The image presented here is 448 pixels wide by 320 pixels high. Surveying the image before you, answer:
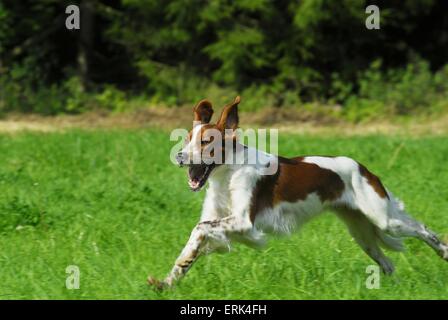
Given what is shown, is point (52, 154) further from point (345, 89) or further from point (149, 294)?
point (345, 89)

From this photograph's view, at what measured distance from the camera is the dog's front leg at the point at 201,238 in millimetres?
5586

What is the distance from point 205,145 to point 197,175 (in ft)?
0.63

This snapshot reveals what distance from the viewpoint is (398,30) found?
20047 millimetres

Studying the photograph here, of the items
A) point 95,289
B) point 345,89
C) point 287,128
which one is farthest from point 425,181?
point 345,89

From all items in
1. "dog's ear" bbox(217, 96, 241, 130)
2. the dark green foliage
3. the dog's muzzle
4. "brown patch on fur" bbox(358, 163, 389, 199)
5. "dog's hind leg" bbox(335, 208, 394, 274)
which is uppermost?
the dark green foliage

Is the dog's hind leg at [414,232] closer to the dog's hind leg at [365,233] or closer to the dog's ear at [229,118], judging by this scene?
the dog's hind leg at [365,233]

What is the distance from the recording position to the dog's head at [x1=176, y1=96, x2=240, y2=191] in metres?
5.73

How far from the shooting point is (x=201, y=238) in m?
5.67

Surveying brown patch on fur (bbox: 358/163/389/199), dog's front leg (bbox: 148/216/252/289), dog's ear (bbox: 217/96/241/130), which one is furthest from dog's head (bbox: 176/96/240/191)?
brown patch on fur (bbox: 358/163/389/199)

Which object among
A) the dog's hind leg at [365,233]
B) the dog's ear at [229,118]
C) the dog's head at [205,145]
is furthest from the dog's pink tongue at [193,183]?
the dog's hind leg at [365,233]

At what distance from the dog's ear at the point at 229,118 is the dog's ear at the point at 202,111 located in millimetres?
126

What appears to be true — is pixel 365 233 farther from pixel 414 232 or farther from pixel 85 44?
pixel 85 44

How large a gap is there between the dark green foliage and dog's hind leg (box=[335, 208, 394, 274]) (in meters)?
11.0

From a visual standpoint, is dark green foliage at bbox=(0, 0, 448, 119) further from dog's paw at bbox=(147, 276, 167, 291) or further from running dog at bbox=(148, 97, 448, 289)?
dog's paw at bbox=(147, 276, 167, 291)
